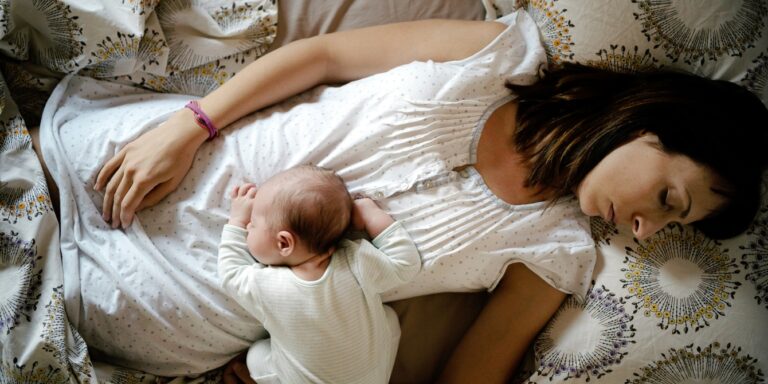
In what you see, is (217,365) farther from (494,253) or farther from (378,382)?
(494,253)

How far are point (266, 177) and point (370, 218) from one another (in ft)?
0.81

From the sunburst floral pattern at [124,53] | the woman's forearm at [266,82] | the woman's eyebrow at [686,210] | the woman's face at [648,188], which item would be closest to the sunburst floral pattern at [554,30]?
the woman's face at [648,188]

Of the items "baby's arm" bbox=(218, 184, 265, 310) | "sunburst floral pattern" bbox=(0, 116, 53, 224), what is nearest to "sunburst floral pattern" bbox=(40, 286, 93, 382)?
"sunburst floral pattern" bbox=(0, 116, 53, 224)

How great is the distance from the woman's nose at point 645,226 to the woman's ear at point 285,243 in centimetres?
68

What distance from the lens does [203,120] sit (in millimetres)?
1137

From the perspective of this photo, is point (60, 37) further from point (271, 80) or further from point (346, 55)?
point (346, 55)

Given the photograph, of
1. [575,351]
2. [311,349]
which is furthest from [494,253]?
[311,349]

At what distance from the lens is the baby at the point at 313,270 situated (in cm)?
101

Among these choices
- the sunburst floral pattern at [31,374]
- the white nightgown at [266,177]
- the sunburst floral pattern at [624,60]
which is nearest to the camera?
the sunburst floral pattern at [31,374]

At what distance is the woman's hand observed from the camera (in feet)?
3.54

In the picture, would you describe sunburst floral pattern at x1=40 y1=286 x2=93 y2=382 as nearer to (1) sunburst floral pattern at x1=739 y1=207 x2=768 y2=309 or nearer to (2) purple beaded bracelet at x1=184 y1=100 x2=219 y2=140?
Answer: (2) purple beaded bracelet at x1=184 y1=100 x2=219 y2=140

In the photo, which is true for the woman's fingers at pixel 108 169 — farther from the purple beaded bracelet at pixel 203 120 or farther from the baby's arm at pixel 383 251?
the baby's arm at pixel 383 251

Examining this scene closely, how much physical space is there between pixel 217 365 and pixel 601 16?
116 cm

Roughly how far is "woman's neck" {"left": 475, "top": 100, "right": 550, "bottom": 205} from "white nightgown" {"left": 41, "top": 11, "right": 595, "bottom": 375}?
22mm
